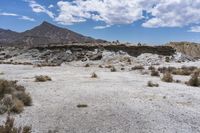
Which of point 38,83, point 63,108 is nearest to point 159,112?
point 63,108

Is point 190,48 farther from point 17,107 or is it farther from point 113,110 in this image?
point 17,107


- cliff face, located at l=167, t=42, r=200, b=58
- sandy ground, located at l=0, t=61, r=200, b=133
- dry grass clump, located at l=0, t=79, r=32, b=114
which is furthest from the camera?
cliff face, located at l=167, t=42, r=200, b=58

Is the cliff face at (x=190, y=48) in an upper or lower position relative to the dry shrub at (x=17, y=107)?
lower

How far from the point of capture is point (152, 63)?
1905 inches

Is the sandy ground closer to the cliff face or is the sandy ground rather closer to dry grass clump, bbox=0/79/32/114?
dry grass clump, bbox=0/79/32/114

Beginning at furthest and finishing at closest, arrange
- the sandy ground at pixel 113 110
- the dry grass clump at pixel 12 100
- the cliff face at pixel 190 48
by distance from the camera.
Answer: the cliff face at pixel 190 48 < the dry grass clump at pixel 12 100 < the sandy ground at pixel 113 110

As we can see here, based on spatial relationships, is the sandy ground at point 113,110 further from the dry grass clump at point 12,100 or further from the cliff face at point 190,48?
the cliff face at point 190,48

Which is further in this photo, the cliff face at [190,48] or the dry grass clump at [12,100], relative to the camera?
the cliff face at [190,48]

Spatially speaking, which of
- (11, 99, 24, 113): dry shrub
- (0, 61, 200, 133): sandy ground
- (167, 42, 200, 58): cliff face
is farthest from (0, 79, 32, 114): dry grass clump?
Result: (167, 42, 200, 58): cliff face

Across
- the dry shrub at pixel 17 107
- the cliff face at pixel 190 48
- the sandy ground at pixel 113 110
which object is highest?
the dry shrub at pixel 17 107

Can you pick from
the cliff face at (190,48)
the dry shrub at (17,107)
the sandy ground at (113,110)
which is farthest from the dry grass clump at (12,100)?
the cliff face at (190,48)

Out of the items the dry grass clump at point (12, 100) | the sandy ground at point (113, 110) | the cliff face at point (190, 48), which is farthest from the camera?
the cliff face at point (190, 48)

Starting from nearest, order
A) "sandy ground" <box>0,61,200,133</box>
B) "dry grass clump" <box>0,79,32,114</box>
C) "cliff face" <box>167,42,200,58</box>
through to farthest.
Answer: "sandy ground" <box>0,61,200,133</box>, "dry grass clump" <box>0,79,32,114</box>, "cliff face" <box>167,42,200,58</box>

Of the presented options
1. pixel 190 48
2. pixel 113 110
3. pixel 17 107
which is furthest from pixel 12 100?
pixel 190 48
